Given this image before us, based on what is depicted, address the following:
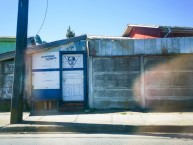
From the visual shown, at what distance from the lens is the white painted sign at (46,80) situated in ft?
46.5

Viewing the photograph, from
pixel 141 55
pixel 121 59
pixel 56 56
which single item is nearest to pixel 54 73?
pixel 56 56

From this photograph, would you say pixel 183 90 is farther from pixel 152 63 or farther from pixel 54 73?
pixel 54 73

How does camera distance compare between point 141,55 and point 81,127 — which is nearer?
point 81,127

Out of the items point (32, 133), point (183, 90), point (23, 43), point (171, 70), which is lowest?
point (32, 133)

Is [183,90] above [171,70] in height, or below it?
below

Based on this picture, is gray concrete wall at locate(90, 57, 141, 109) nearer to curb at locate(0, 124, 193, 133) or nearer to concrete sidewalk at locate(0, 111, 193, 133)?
concrete sidewalk at locate(0, 111, 193, 133)

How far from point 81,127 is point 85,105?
4.30 metres

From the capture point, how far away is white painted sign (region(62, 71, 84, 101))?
14.2 m

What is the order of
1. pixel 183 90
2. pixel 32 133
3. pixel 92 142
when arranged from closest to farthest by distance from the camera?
pixel 92 142
pixel 32 133
pixel 183 90

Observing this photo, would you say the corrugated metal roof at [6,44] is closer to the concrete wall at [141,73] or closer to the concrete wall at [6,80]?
the concrete wall at [6,80]

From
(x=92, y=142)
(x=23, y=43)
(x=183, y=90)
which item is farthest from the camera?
(x=183, y=90)

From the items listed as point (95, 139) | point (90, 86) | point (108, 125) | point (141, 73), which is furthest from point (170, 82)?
point (95, 139)

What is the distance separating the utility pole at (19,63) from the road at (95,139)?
1.74m

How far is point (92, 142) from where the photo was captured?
25.5 feet
